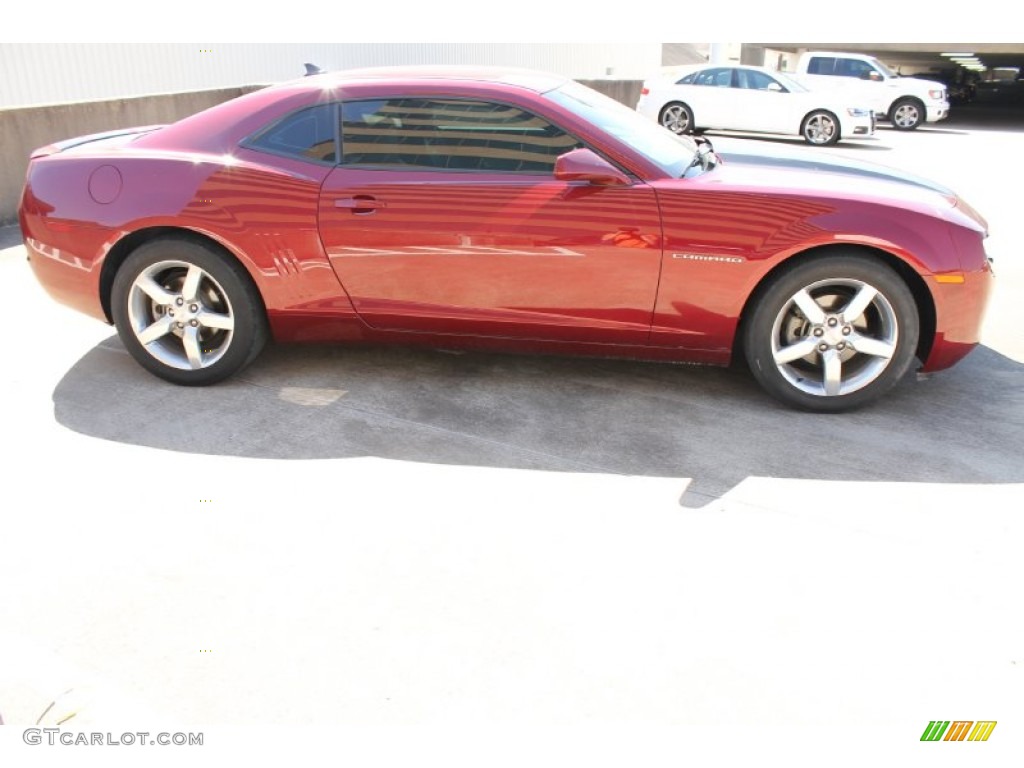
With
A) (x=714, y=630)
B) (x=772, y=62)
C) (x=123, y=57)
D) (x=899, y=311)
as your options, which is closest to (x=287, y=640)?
(x=714, y=630)

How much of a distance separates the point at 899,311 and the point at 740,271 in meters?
0.71

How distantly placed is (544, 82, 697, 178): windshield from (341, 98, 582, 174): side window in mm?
225

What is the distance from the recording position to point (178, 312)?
4.27m

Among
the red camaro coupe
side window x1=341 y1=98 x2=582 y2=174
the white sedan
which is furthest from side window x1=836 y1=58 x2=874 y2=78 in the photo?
side window x1=341 y1=98 x2=582 y2=174

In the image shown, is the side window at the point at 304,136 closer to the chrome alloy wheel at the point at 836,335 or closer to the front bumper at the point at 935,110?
the chrome alloy wheel at the point at 836,335

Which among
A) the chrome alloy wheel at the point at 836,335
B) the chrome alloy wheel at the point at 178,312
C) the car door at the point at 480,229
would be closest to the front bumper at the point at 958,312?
the chrome alloy wheel at the point at 836,335

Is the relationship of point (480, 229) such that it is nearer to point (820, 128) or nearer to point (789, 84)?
point (820, 128)

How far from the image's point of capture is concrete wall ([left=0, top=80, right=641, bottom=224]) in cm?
779

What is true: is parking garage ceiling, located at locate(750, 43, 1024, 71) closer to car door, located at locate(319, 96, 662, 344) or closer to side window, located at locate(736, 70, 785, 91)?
side window, located at locate(736, 70, 785, 91)

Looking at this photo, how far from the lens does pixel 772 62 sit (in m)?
27.4

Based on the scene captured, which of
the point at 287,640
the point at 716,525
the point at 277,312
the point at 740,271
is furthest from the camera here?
the point at 277,312

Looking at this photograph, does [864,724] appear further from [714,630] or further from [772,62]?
[772,62]

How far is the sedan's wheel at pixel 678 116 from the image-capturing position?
15.6m

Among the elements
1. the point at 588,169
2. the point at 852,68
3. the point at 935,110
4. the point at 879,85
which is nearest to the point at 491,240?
the point at 588,169
